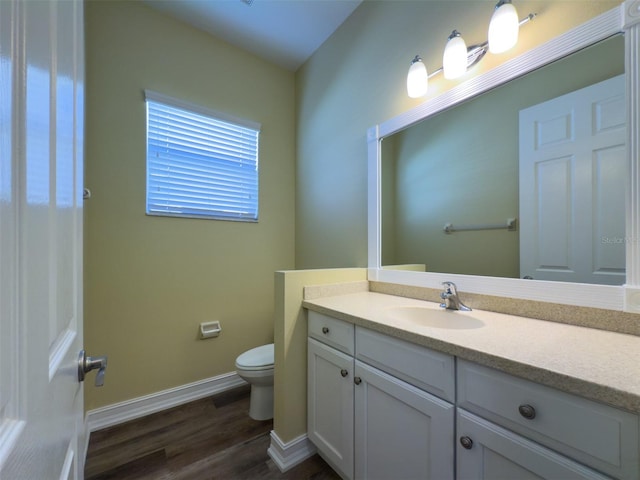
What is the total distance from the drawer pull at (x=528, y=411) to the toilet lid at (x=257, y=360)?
1.36 metres

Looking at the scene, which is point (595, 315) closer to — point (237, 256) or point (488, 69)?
point (488, 69)

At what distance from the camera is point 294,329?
139cm

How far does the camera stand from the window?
187cm

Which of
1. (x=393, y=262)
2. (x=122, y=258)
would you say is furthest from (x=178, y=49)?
(x=393, y=262)

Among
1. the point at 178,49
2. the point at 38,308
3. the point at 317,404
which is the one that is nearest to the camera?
the point at 38,308

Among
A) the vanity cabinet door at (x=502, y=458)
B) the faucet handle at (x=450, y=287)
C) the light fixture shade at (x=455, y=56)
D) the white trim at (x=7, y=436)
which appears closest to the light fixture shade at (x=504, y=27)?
the light fixture shade at (x=455, y=56)

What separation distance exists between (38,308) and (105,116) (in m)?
1.93

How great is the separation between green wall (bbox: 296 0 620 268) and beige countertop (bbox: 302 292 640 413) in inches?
34.8

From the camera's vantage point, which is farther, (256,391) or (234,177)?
(234,177)

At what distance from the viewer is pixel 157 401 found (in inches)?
72.0

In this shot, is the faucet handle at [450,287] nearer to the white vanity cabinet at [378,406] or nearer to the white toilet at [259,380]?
the white vanity cabinet at [378,406]

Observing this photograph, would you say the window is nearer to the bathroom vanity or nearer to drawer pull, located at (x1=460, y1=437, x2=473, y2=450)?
the bathroom vanity

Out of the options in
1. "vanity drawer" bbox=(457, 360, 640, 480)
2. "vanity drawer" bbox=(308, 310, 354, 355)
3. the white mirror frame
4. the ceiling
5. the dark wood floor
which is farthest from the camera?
the ceiling

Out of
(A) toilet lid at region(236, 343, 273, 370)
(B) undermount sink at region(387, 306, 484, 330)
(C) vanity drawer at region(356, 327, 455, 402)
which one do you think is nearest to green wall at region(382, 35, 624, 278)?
(B) undermount sink at region(387, 306, 484, 330)
